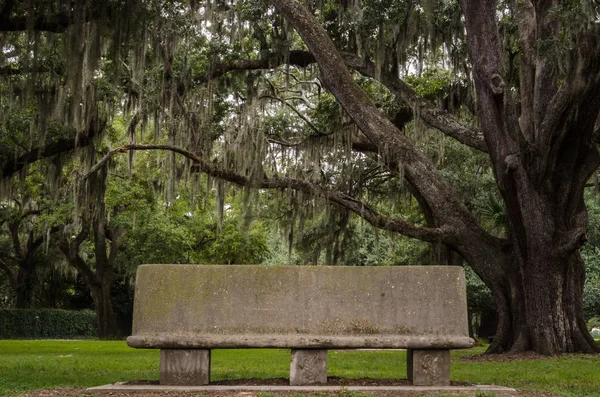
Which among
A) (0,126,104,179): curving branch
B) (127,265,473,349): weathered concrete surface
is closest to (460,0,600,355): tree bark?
(127,265,473,349): weathered concrete surface

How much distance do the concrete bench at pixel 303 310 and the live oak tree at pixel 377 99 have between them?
17.8 feet

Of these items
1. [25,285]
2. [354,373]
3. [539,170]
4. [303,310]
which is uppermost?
[539,170]

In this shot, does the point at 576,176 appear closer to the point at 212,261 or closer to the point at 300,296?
the point at 300,296

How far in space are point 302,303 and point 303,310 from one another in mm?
62

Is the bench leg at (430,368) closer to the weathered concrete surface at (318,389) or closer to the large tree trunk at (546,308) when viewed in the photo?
the weathered concrete surface at (318,389)

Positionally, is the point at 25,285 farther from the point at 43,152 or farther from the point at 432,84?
the point at 432,84

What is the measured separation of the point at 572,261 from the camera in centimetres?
1364

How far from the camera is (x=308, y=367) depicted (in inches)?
262

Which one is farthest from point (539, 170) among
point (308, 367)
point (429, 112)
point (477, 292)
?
point (477, 292)

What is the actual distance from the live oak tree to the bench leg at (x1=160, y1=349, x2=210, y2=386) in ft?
18.9

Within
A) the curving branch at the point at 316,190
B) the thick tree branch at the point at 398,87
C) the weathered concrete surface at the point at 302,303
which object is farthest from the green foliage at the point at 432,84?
the weathered concrete surface at the point at 302,303

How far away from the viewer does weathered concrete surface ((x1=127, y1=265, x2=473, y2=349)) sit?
21.9ft

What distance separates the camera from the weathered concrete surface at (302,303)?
21.9 feet

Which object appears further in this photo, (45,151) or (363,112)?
(45,151)
